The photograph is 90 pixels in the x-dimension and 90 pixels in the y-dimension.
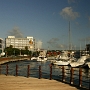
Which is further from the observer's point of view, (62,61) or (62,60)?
(62,60)

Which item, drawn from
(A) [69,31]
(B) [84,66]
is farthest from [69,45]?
(B) [84,66]

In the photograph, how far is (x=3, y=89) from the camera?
46.6ft

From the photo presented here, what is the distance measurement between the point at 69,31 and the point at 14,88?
76.9 meters

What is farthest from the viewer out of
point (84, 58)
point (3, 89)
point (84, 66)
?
point (84, 58)

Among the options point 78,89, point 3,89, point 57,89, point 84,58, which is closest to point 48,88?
point 57,89

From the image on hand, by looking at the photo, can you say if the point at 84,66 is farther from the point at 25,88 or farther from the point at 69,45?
the point at 25,88

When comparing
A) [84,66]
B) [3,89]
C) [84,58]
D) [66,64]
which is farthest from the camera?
[84,58]

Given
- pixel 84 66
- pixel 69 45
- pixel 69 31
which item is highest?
pixel 69 31

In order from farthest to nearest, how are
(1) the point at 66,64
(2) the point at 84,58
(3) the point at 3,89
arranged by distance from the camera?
(2) the point at 84,58
(1) the point at 66,64
(3) the point at 3,89

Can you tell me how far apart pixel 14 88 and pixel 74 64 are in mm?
66556

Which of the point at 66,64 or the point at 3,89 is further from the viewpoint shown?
the point at 66,64

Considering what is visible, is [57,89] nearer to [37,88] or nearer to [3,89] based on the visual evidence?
[37,88]

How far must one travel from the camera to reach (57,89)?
1455cm

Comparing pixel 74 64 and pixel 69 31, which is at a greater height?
pixel 69 31
